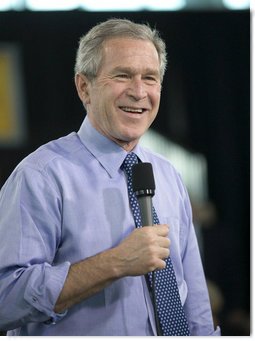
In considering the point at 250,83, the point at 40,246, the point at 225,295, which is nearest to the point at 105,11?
the point at 250,83

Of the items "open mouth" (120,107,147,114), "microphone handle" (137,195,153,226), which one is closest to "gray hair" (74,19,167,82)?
"open mouth" (120,107,147,114)

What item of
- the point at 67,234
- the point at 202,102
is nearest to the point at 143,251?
the point at 67,234

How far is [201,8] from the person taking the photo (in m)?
2.93

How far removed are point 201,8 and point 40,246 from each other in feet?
5.65

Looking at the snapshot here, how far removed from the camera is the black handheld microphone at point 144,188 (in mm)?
1460

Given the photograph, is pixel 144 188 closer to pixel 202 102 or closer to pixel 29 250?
pixel 29 250

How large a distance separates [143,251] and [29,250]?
24 cm

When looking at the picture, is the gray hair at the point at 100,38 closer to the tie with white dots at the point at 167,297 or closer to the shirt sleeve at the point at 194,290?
the tie with white dots at the point at 167,297

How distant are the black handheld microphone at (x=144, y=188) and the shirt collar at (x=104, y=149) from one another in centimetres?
14

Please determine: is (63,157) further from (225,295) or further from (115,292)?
(225,295)

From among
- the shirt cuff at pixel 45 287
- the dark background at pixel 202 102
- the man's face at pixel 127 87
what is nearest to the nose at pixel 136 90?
the man's face at pixel 127 87

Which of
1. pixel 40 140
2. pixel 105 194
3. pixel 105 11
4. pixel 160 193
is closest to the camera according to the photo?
pixel 105 194

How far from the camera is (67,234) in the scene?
5.02ft

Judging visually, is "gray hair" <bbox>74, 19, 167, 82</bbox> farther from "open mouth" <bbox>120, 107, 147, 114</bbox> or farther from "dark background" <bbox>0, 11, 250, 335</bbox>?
"dark background" <bbox>0, 11, 250, 335</bbox>
